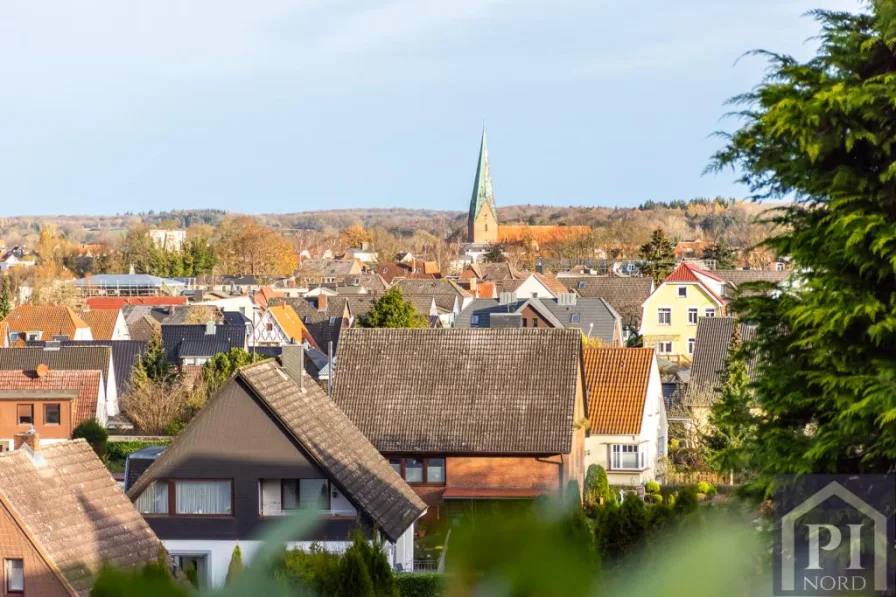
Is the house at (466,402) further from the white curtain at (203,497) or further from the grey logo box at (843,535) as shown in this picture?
the grey logo box at (843,535)

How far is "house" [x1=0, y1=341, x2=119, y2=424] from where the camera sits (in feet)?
133

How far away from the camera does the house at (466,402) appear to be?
23.0 meters

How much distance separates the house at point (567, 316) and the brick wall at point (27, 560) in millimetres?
36088

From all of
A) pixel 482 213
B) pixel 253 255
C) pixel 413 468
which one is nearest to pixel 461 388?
pixel 413 468

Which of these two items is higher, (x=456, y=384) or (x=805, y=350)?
(x=805, y=350)

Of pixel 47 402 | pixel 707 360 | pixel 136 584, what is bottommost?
pixel 47 402

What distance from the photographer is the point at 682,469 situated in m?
29.5

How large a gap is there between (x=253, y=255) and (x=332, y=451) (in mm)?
93629

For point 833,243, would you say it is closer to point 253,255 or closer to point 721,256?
point 721,256

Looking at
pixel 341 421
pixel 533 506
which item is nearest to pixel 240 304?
pixel 341 421

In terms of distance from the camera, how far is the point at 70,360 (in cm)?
4138

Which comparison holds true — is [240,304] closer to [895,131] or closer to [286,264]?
[286,264]

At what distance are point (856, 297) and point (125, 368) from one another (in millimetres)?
39551

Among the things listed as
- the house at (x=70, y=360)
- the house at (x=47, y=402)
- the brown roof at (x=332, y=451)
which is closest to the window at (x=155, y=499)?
the brown roof at (x=332, y=451)
